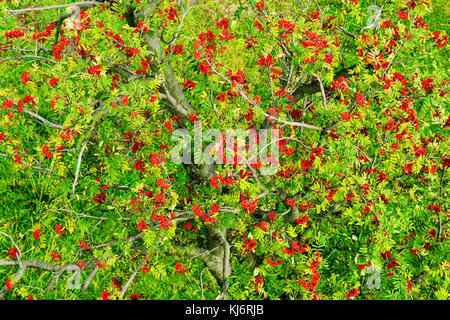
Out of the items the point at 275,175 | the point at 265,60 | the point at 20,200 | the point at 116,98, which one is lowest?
the point at 20,200

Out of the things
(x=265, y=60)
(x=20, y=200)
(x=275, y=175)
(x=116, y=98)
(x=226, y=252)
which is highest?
(x=265, y=60)

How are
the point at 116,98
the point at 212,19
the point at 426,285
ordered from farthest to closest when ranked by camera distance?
the point at 212,19 < the point at 426,285 < the point at 116,98

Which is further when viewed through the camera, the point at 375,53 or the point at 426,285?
the point at 426,285

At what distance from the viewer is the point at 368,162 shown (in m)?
3.85

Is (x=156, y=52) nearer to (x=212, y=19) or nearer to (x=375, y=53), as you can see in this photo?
(x=375, y=53)

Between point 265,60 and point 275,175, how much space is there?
4.02 ft

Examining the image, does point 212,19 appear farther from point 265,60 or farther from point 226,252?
point 226,252

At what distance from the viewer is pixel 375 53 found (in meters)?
3.03
